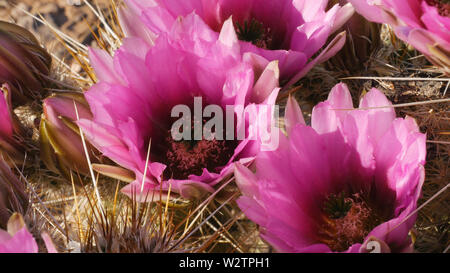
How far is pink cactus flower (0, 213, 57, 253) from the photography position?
2.13 feet

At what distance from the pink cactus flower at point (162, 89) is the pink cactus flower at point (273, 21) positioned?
37mm

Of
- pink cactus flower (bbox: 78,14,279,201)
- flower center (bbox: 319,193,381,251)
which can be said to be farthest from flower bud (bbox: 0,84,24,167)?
flower center (bbox: 319,193,381,251)

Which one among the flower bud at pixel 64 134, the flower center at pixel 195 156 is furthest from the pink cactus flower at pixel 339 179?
the flower bud at pixel 64 134

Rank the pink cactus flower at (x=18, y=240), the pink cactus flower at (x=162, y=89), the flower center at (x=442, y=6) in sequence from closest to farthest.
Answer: the pink cactus flower at (x=18, y=240) → the pink cactus flower at (x=162, y=89) → the flower center at (x=442, y=6)

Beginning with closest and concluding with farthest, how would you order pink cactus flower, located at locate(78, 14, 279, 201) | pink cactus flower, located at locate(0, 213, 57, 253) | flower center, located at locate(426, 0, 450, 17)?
pink cactus flower, located at locate(0, 213, 57, 253), pink cactus flower, located at locate(78, 14, 279, 201), flower center, located at locate(426, 0, 450, 17)

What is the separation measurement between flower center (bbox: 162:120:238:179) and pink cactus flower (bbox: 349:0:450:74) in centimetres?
28

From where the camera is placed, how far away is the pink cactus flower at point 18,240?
2.13 feet

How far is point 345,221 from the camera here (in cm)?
80

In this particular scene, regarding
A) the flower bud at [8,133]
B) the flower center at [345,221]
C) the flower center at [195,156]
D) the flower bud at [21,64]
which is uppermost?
the flower bud at [21,64]

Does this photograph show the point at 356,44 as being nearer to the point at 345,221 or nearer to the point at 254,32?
the point at 254,32

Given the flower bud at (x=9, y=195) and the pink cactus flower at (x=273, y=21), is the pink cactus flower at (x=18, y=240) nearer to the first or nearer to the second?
the flower bud at (x=9, y=195)

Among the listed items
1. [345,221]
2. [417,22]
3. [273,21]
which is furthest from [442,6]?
[345,221]

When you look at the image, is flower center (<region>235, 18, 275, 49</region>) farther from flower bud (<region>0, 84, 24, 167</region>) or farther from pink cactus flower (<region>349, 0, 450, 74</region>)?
flower bud (<region>0, 84, 24, 167</region>)
